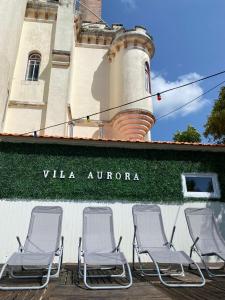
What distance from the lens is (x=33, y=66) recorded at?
52.0 ft

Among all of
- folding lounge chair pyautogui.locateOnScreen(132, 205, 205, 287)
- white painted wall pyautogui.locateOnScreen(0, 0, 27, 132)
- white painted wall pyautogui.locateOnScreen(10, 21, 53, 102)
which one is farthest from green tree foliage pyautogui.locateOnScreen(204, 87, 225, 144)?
folding lounge chair pyautogui.locateOnScreen(132, 205, 205, 287)

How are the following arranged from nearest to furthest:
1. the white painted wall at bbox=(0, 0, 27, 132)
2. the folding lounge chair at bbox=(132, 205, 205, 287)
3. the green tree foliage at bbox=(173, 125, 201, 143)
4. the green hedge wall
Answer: the folding lounge chair at bbox=(132, 205, 205, 287)
the green hedge wall
the white painted wall at bbox=(0, 0, 27, 132)
the green tree foliage at bbox=(173, 125, 201, 143)

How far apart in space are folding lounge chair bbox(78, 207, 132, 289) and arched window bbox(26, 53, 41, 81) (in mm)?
11410

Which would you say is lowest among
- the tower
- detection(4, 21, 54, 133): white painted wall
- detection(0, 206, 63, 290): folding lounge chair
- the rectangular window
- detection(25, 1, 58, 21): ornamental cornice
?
detection(0, 206, 63, 290): folding lounge chair

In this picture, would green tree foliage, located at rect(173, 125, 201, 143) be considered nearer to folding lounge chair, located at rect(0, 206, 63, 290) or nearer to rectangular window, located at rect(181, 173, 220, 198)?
rectangular window, located at rect(181, 173, 220, 198)

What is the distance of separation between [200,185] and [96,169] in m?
3.53

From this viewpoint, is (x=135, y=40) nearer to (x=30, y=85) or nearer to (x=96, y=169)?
(x=30, y=85)

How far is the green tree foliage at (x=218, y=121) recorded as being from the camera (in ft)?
65.7

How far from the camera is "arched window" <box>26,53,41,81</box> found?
15.5m

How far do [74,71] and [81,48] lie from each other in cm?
210

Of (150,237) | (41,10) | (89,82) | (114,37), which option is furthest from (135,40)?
(150,237)

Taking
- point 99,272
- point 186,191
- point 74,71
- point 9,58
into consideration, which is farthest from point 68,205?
point 74,71

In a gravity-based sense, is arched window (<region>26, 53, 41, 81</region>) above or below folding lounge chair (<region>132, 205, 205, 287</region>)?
above

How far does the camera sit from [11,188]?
27.3 feet
